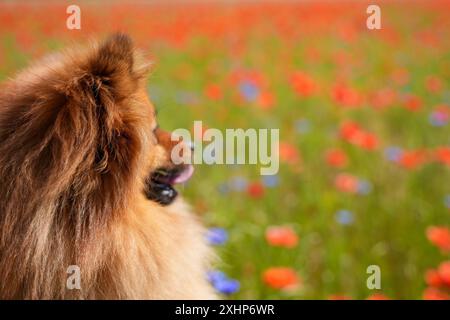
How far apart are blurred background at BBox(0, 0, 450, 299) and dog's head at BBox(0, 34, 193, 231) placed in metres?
0.40

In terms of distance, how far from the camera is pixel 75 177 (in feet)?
5.55

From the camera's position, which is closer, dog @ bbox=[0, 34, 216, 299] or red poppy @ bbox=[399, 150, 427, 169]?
dog @ bbox=[0, 34, 216, 299]

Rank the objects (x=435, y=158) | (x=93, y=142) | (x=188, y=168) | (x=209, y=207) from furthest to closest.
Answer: (x=435, y=158) → (x=209, y=207) → (x=188, y=168) → (x=93, y=142)

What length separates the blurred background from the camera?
111 inches

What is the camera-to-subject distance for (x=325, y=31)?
696 cm

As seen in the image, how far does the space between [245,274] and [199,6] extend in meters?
7.19

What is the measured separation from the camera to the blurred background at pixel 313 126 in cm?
281

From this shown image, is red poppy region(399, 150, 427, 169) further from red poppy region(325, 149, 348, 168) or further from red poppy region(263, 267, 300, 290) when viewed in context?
red poppy region(263, 267, 300, 290)

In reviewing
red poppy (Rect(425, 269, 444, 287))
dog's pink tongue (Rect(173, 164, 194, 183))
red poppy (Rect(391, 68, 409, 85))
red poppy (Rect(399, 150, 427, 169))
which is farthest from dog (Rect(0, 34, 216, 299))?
red poppy (Rect(391, 68, 409, 85))

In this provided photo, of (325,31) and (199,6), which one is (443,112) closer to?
(325,31)

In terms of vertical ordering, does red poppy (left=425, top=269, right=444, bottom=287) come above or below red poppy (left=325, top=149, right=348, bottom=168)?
below

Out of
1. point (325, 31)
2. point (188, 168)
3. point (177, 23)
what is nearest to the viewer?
point (188, 168)

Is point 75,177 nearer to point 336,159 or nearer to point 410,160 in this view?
point 336,159
